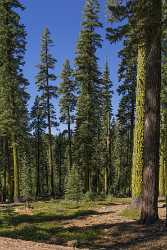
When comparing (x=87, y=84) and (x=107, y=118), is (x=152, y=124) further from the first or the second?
(x=107, y=118)

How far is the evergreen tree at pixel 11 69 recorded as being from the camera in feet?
109

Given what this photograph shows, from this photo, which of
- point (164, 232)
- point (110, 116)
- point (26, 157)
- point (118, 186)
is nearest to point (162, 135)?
point (110, 116)

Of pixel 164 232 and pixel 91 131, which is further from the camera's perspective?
pixel 91 131

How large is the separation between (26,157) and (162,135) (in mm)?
33419

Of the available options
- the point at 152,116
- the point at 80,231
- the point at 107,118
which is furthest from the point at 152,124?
the point at 107,118

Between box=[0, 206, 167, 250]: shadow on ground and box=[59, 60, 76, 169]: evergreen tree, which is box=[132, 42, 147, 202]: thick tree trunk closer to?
box=[0, 206, 167, 250]: shadow on ground

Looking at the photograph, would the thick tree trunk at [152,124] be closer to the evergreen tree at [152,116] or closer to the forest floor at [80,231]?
the evergreen tree at [152,116]

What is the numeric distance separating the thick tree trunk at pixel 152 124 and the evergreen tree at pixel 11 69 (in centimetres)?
2047

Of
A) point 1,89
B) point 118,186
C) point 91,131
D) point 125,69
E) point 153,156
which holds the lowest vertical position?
point 118,186

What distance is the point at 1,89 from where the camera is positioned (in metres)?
33.9

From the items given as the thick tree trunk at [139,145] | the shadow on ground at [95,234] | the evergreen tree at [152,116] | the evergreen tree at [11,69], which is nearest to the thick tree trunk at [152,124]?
the evergreen tree at [152,116]

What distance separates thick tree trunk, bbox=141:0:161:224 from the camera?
45.8 feet

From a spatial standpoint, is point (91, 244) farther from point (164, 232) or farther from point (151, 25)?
point (151, 25)

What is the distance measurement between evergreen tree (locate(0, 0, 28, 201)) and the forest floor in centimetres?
1501
